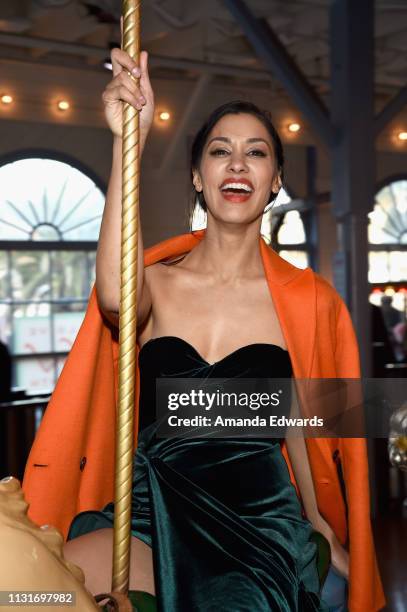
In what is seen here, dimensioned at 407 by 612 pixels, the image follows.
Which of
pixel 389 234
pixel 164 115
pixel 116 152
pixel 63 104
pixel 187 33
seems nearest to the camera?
pixel 116 152

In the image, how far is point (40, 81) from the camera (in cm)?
810

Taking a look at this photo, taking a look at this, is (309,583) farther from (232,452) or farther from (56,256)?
(56,256)

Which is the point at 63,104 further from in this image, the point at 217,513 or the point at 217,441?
the point at 217,513

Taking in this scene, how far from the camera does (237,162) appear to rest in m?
1.56

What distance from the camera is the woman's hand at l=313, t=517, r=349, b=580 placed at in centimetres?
169

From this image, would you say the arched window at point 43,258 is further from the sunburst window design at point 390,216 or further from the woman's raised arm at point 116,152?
the woman's raised arm at point 116,152

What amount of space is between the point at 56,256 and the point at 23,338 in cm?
96

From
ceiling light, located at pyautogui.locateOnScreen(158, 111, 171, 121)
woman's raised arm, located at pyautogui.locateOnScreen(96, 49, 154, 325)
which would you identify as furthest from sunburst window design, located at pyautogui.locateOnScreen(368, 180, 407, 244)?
woman's raised arm, located at pyautogui.locateOnScreen(96, 49, 154, 325)

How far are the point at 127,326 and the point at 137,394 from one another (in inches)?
20.5

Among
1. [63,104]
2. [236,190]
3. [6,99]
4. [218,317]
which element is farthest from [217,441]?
[63,104]

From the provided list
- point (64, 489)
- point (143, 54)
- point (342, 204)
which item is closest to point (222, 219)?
point (143, 54)

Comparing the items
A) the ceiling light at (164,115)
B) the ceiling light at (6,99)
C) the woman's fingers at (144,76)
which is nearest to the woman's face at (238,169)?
the woman's fingers at (144,76)

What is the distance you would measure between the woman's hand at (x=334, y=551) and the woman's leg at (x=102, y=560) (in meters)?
0.47

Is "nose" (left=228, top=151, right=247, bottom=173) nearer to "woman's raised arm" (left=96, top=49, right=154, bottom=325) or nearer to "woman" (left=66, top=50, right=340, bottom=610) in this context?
"woman" (left=66, top=50, right=340, bottom=610)
